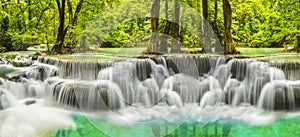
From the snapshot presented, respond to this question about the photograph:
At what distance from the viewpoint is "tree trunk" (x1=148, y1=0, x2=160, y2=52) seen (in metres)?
7.27

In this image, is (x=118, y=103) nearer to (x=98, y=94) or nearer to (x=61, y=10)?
(x=98, y=94)

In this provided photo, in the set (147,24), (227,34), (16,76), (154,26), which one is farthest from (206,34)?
(16,76)

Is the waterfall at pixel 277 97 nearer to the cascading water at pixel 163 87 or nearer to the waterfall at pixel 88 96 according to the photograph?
the cascading water at pixel 163 87

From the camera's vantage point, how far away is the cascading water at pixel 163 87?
516 centimetres

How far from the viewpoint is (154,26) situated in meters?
7.63

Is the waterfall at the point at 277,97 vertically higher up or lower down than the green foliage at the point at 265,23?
lower down

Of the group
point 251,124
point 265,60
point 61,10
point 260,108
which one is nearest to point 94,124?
point 251,124

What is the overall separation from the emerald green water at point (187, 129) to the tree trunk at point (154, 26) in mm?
2867

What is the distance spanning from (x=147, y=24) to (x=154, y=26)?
776 mm

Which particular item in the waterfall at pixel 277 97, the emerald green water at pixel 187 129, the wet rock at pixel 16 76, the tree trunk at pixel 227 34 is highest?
the tree trunk at pixel 227 34

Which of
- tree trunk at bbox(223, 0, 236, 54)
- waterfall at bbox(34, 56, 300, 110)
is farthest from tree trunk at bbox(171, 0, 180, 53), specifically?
waterfall at bbox(34, 56, 300, 110)

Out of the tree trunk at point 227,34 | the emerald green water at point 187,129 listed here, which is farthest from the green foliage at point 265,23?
the emerald green water at point 187,129

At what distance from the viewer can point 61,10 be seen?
923 centimetres

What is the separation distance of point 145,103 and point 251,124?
5.85ft
